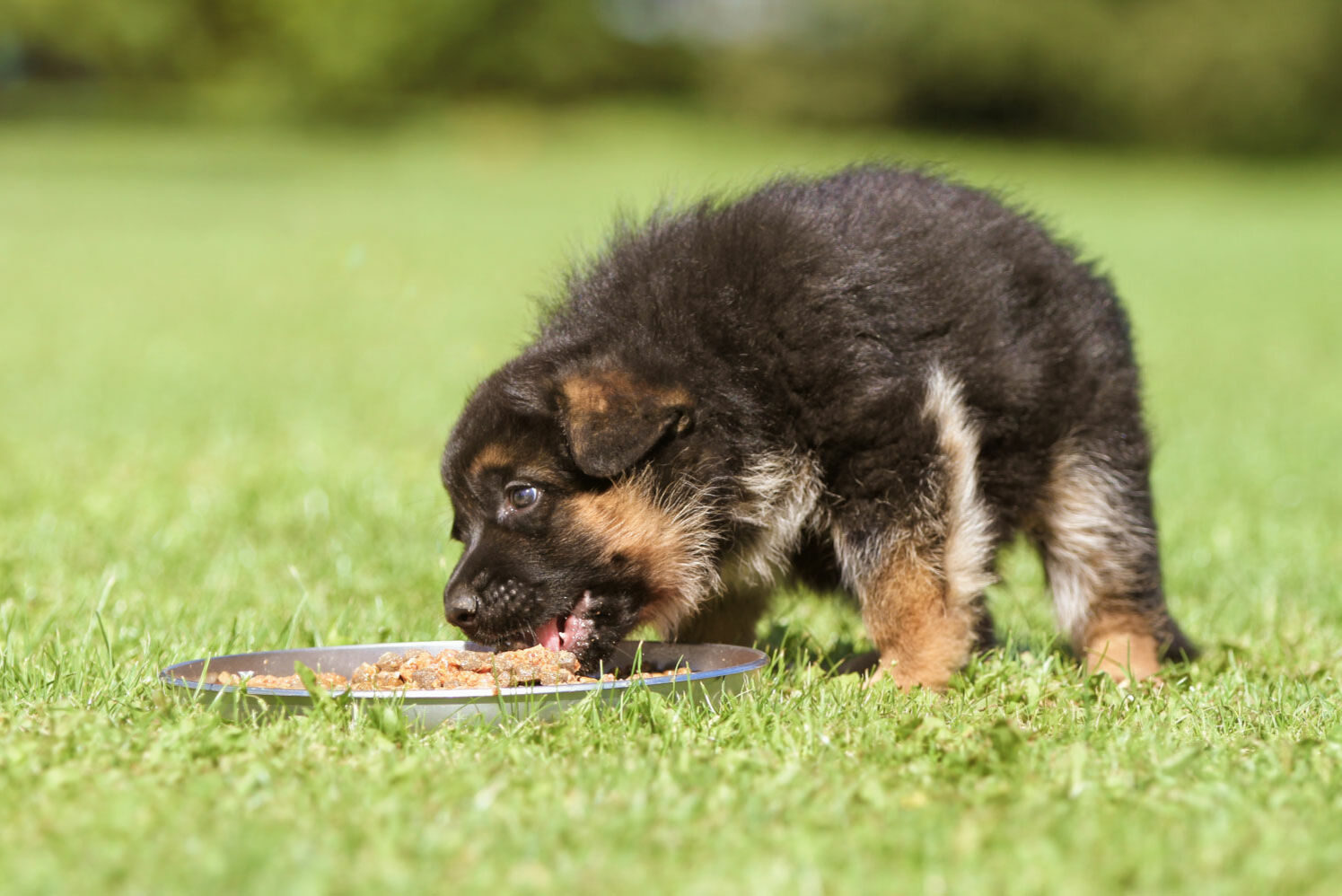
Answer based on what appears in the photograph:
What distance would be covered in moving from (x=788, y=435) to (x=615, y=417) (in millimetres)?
533

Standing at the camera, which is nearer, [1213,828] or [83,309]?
[1213,828]

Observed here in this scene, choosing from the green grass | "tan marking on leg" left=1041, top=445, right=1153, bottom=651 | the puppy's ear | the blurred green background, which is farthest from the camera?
the blurred green background

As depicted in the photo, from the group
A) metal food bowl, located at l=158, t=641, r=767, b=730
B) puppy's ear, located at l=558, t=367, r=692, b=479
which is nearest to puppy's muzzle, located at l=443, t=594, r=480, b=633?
metal food bowl, located at l=158, t=641, r=767, b=730

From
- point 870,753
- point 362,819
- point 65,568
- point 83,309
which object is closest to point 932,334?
point 870,753

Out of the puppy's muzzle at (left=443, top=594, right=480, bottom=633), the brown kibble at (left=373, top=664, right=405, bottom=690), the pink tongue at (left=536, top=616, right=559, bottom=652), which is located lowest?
the brown kibble at (left=373, top=664, right=405, bottom=690)

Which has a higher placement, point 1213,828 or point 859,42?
point 859,42

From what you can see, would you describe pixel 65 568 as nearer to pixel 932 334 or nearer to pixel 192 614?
pixel 192 614

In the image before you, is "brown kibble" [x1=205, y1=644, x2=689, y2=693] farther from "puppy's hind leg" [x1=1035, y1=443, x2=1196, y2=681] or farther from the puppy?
"puppy's hind leg" [x1=1035, y1=443, x2=1196, y2=681]

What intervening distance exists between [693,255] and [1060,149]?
144 feet

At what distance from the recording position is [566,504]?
4.05 metres

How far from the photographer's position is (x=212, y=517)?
20.8 feet

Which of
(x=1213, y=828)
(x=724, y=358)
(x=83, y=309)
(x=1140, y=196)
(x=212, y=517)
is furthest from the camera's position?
(x=1140, y=196)

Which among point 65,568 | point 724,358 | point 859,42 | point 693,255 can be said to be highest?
point 859,42

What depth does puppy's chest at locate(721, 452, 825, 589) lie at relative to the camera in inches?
163
